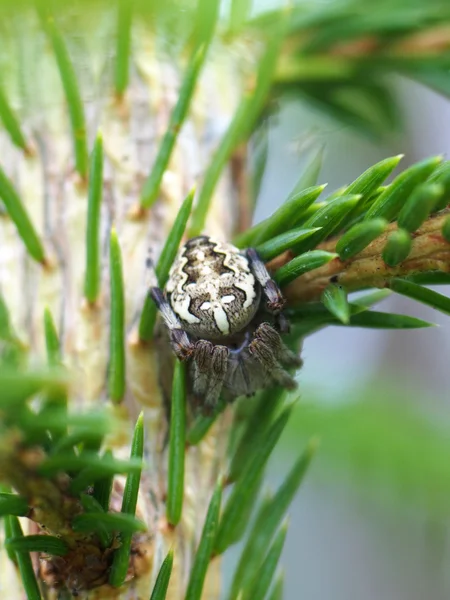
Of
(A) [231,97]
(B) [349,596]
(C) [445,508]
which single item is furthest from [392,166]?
(B) [349,596]

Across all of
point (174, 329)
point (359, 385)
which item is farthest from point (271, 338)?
point (359, 385)

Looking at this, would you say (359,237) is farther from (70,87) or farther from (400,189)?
(70,87)

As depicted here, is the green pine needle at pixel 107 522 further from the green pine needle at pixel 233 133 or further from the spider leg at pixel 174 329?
the green pine needle at pixel 233 133

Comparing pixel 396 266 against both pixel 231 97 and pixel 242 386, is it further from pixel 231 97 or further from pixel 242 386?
pixel 231 97

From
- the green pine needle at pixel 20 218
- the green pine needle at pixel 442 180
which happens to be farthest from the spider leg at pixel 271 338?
the green pine needle at pixel 20 218

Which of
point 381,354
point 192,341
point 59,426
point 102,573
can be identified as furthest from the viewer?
point 381,354

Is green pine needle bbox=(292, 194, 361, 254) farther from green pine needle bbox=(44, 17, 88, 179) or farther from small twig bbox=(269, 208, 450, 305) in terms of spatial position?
green pine needle bbox=(44, 17, 88, 179)
